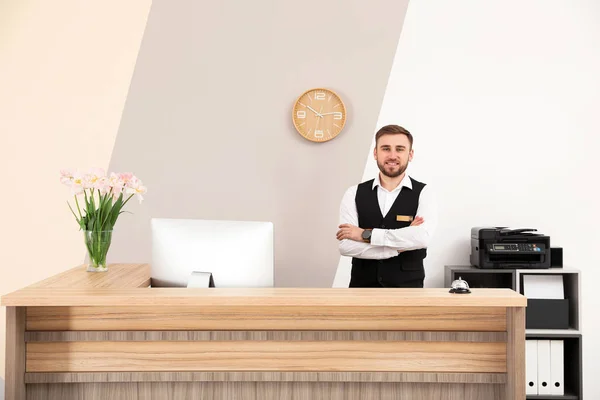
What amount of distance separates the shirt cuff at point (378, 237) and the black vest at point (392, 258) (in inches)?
8.6

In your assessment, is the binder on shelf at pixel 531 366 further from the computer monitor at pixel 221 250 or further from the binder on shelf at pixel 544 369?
the computer monitor at pixel 221 250

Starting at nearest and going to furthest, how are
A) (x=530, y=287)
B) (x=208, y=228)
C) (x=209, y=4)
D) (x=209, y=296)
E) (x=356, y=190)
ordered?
1. (x=209, y=296)
2. (x=208, y=228)
3. (x=356, y=190)
4. (x=530, y=287)
5. (x=209, y=4)

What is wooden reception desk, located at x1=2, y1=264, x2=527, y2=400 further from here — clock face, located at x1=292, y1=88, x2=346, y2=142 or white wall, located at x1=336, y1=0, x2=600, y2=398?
clock face, located at x1=292, y1=88, x2=346, y2=142

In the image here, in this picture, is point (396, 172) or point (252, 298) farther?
point (396, 172)

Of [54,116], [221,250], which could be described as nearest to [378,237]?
[221,250]

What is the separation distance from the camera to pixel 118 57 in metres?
4.30

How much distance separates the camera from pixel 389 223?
354 cm

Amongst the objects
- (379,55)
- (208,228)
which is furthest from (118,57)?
(208,228)

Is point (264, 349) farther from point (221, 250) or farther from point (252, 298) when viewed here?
point (221, 250)

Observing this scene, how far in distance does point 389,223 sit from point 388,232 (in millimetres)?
222

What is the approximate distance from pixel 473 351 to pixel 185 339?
1.08 m

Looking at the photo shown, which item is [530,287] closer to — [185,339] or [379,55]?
[379,55]

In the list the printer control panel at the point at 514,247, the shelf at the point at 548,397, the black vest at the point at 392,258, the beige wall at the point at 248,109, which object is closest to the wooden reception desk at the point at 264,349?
→ the black vest at the point at 392,258

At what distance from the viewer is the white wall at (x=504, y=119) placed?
427 centimetres
